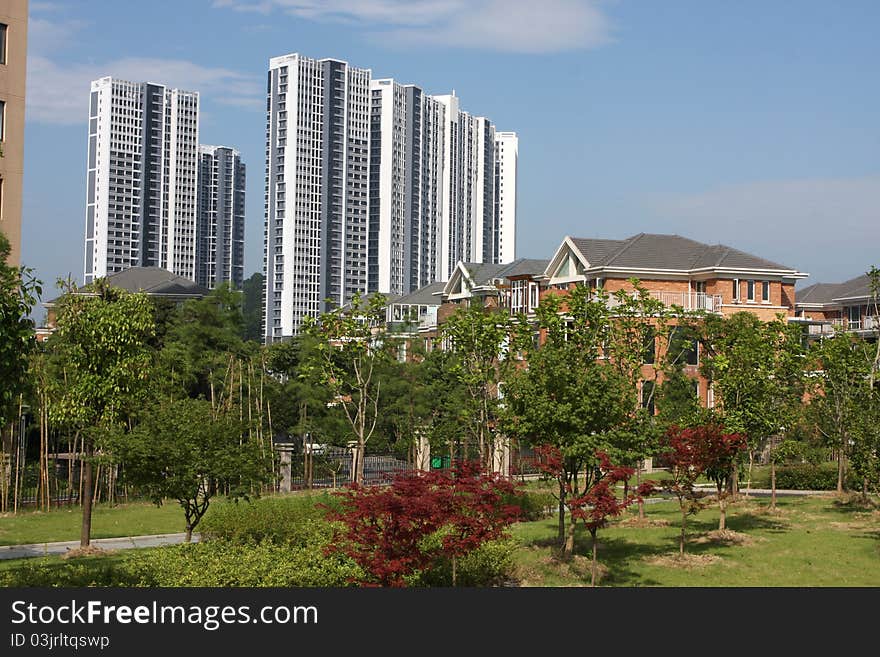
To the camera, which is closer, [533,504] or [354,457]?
[533,504]

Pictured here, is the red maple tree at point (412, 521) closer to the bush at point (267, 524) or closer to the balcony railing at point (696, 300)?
the bush at point (267, 524)

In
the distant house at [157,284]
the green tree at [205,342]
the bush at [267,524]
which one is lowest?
the bush at [267,524]

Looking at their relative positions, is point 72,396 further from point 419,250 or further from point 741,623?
point 419,250

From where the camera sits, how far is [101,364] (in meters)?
18.5

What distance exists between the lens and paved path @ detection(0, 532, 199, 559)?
17.9 meters

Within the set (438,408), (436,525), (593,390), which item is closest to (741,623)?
(436,525)

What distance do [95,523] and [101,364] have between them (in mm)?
5268

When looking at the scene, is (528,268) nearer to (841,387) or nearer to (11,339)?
(841,387)

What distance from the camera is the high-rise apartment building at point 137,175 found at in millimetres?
110312

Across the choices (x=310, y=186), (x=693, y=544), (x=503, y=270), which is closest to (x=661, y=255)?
(x=503, y=270)

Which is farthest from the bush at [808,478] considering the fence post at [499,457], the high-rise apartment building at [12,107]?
the high-rise apartment building at [12,107]

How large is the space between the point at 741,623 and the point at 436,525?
465cm

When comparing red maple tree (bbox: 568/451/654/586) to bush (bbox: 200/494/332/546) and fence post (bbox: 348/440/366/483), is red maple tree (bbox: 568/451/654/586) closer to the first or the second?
bush (bbox: 200/494/332/546)

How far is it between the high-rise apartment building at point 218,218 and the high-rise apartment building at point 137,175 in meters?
6.00
